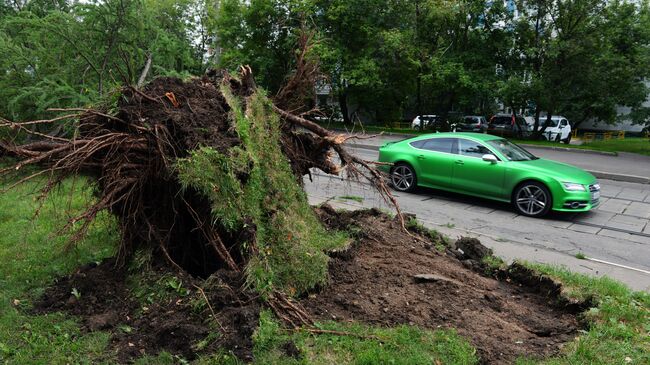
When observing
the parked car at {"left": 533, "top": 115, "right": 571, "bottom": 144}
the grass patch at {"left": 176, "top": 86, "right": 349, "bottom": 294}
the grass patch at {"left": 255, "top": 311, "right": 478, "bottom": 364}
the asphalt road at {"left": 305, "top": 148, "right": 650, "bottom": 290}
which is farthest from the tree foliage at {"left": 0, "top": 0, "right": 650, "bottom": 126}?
the grass patch at {"left": 255, "top": 311, "right": 478, "bottom": 364}

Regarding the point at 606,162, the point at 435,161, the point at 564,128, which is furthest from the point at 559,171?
the point at 564,128

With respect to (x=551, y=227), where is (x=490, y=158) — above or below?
above

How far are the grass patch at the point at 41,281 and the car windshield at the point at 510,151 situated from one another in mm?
7722

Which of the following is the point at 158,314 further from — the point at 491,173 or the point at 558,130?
the point at 558,130

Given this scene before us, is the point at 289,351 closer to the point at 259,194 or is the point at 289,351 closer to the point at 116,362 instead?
the point at 116,362

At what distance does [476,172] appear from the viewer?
1002 centimetres

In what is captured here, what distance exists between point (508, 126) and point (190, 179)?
26854 mm

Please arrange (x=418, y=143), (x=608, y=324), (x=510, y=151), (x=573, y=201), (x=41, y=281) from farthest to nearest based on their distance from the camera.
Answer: (x=418, y=143) → (x=510, y=151) → (x=573, y=201) → (x=41, y=281) → (x=608, y=324)

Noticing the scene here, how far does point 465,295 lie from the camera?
15.5 feet

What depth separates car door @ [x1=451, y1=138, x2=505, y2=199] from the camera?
32.1ft

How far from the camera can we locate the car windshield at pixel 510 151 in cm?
1000

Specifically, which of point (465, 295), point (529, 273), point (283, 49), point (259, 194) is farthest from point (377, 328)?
point (283, 49)

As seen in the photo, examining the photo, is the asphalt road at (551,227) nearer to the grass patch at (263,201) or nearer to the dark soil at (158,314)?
the grass patch at (263,201)

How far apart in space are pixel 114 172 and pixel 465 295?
3476 mm
